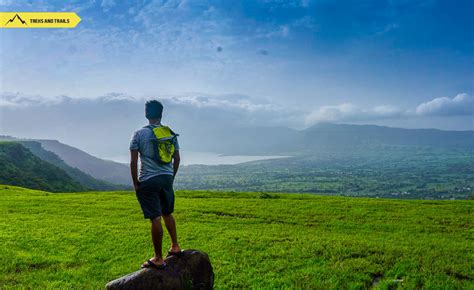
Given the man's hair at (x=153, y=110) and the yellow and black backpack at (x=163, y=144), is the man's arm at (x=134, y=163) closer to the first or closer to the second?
the yellow and black backpack at (x=163, y=144)

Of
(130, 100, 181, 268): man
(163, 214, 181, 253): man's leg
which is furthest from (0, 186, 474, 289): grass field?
(130, 100, 181, 268): man

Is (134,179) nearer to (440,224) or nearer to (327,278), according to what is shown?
(327,278)

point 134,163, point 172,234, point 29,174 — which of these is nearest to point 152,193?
point 134,163

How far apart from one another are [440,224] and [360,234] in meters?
5.94

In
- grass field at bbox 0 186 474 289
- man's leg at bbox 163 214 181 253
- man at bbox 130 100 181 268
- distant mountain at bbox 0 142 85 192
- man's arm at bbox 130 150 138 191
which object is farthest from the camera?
distant mountain at bbox 0 142 85 192

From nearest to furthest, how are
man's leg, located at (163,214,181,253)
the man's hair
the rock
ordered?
1. the rock
2. the man's hair
3. man's leg, located at (163,214,181,253)

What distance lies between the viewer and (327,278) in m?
10.2

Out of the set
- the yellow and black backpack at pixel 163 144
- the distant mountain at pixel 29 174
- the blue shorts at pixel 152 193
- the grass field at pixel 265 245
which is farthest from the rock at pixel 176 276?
the distant mountain at pixel 29 174

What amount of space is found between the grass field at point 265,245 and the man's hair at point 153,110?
484 cm

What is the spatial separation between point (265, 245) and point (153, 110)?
24.8 ft

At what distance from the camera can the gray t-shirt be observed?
8.40 m

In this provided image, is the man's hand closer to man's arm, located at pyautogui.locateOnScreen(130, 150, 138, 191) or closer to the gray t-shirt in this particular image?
man's arm, located at pyautogui.locateOnScreen(130, 150, 138, 191)

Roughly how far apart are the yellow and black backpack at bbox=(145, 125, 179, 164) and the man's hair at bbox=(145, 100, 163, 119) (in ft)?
1.00

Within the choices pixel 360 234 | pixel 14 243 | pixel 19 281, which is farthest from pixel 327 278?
pixel 14 243
